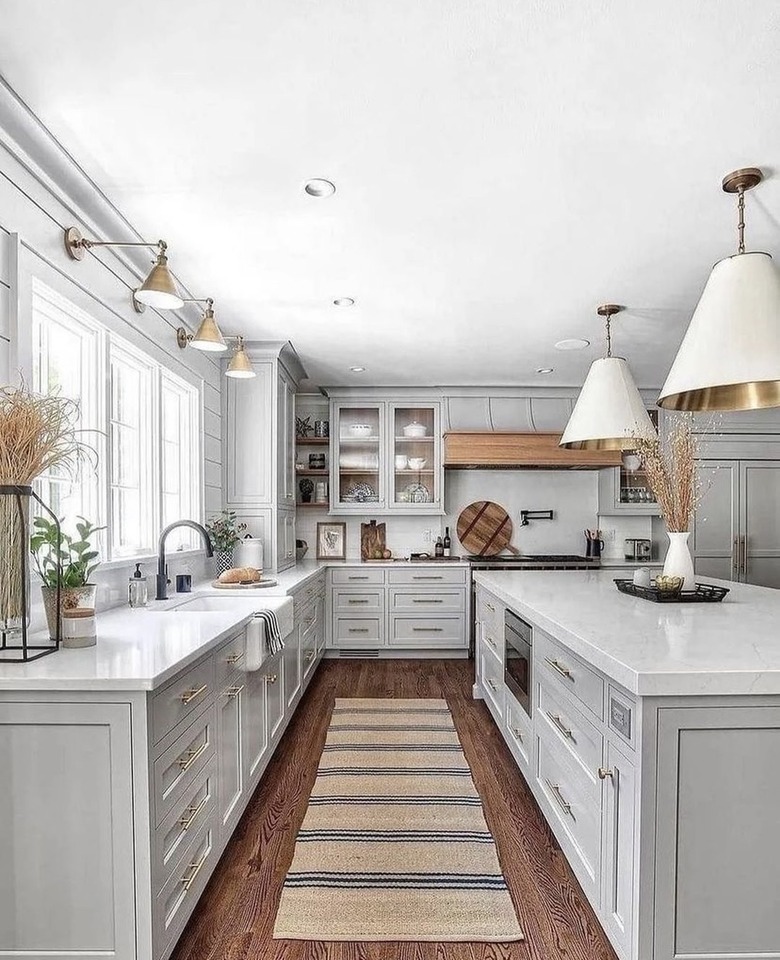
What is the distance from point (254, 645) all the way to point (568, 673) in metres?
1.24

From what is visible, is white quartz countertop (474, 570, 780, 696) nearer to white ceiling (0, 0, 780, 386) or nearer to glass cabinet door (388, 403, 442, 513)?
white ceiling (0, 0, 780, 386)

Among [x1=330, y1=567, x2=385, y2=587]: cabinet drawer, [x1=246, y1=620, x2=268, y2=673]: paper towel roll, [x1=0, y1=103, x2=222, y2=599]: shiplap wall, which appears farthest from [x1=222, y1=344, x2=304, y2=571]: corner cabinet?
[x1=246, y1=620, x2=268, y2=673]: paper towel roll

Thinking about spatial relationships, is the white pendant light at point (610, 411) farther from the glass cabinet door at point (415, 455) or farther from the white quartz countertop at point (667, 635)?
the glass cabinet door at point (415, 455)

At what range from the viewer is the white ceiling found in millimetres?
1520

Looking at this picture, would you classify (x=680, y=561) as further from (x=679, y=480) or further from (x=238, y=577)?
(x=238, y=577)

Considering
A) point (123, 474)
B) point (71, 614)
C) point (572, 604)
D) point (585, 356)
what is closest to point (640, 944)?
point (572, 604)

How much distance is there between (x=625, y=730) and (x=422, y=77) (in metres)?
1.78

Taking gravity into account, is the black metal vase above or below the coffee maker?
above

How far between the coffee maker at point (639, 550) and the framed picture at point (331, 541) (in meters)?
2.65

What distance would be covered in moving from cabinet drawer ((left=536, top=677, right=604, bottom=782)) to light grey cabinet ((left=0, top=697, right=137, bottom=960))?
1264 mm

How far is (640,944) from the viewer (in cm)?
153

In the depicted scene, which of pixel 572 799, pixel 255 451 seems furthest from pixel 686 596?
pixel 255 451

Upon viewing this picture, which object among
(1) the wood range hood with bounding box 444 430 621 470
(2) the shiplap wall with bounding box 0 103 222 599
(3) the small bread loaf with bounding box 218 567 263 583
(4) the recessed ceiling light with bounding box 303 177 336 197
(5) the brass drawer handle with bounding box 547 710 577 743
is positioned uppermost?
(4) the recessed ceiling light with bounding box 303 177 336 197

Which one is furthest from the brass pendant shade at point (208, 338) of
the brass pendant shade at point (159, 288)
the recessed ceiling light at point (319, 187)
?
the recessed ceiling light at point (319, 187)
